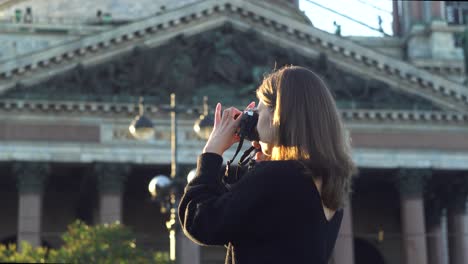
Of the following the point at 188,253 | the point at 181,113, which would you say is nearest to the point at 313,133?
the point at 188,253

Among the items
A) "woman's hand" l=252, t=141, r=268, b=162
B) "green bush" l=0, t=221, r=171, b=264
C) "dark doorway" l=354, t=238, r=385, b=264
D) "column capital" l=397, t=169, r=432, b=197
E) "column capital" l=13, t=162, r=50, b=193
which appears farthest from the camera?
"dark doorway" l=354, t=238, r=385, b=264

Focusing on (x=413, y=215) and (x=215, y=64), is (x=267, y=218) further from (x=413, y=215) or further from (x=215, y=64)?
(x=413, y=215)

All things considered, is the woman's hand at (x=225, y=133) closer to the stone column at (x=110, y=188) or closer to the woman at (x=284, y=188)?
the woman at (x=284, y=188)

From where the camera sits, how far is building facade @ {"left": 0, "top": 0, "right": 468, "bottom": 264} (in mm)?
37469

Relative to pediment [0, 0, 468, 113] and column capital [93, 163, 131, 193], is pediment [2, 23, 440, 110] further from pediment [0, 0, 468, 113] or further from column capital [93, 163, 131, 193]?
column capital [93, 163, 131, 193]

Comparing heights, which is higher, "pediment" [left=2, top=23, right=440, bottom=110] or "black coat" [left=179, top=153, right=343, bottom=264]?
"pediment" [left=2, top=23, right=440, bottom=110]

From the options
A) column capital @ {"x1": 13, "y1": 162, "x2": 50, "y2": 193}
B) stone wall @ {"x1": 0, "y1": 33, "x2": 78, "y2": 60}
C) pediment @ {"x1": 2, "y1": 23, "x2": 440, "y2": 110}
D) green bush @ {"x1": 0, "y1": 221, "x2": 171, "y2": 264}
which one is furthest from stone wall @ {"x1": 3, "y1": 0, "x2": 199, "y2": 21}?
green bush @ {"x1": 0, "y1": 221, "x2": 171, "y2": 264}

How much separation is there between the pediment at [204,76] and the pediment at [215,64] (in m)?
0.03

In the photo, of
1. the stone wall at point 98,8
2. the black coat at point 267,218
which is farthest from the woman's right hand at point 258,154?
the stone wall at point 98,8

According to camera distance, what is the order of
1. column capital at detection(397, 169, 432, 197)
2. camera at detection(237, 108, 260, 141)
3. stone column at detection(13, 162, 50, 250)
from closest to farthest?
camera at detection(237, 108, 260, 141) < stone column at detection(13, 162, 50, 250) < column capital at detection(397, 169, 432, 197)

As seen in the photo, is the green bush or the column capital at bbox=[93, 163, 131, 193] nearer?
the green bush

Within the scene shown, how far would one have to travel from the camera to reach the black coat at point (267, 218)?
4125 mm

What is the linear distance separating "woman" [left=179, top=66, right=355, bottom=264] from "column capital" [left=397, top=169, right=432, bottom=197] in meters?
35.6

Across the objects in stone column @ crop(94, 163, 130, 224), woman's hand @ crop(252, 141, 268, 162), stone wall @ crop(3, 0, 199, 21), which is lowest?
woman's hand @ crop(252, 141, 268, 162)
